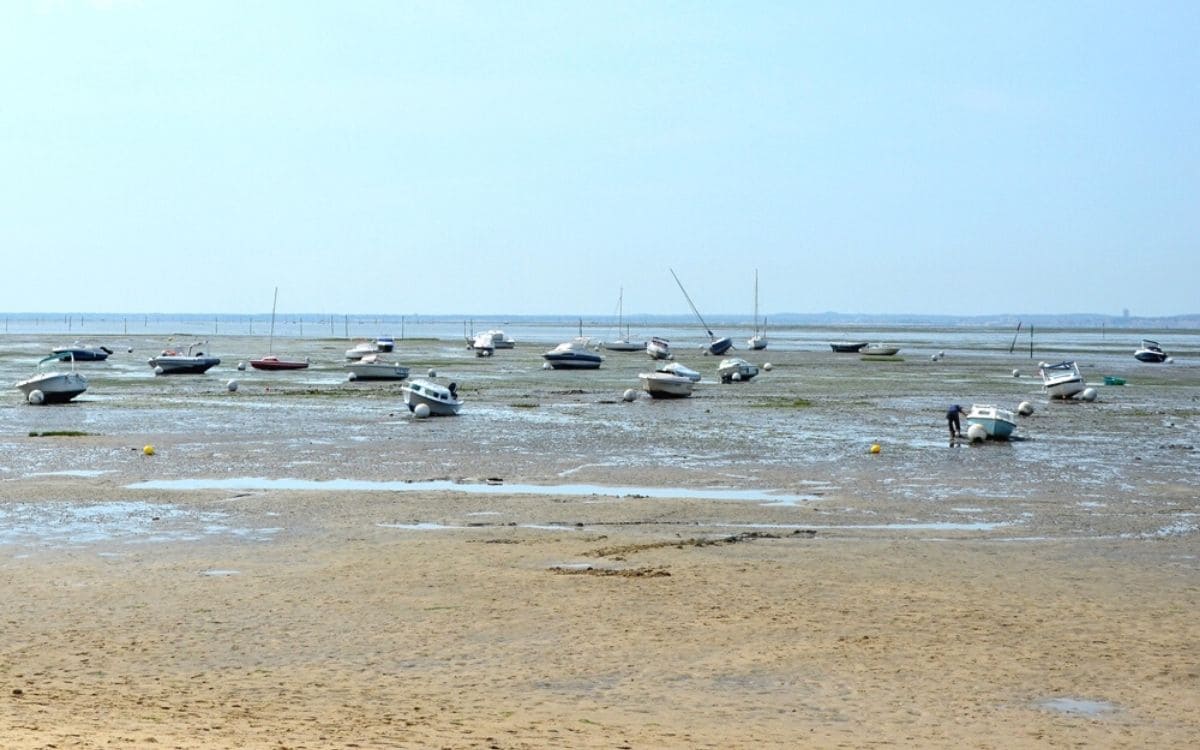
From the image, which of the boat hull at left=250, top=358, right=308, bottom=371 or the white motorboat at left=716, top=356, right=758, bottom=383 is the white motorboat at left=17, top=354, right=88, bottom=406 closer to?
the boat hull at left=250, top=358, right=308, bottom=371

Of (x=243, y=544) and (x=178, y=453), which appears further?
(x=178, y=453)

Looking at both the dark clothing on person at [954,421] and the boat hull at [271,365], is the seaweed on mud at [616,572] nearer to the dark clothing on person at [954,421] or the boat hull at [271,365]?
the dark clothing on person at [954,421]

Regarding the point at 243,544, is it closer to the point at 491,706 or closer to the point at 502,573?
the point at 502,573

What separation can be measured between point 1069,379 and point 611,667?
4422cm

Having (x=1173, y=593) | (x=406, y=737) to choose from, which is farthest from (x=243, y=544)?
(x=1173, y=593)

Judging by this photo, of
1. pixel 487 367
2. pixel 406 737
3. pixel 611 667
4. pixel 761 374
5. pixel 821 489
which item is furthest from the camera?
pixel 487 367

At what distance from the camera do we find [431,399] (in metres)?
43.6

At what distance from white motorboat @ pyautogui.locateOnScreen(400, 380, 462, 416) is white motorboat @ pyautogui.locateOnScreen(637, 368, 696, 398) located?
11265mm

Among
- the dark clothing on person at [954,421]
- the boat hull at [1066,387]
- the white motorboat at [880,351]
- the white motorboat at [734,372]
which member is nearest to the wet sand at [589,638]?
the dark clothing on person at [954,421]

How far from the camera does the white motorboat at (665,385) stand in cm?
5381

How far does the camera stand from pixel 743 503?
985 inches


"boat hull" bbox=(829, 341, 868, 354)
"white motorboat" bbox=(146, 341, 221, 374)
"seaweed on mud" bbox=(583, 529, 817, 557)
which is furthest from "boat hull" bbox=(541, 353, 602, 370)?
"seaweed on mud" bbox=(583, 529, 817, 557)

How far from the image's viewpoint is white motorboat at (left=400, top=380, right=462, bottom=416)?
143ft

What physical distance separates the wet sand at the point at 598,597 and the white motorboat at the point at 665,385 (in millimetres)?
18302
